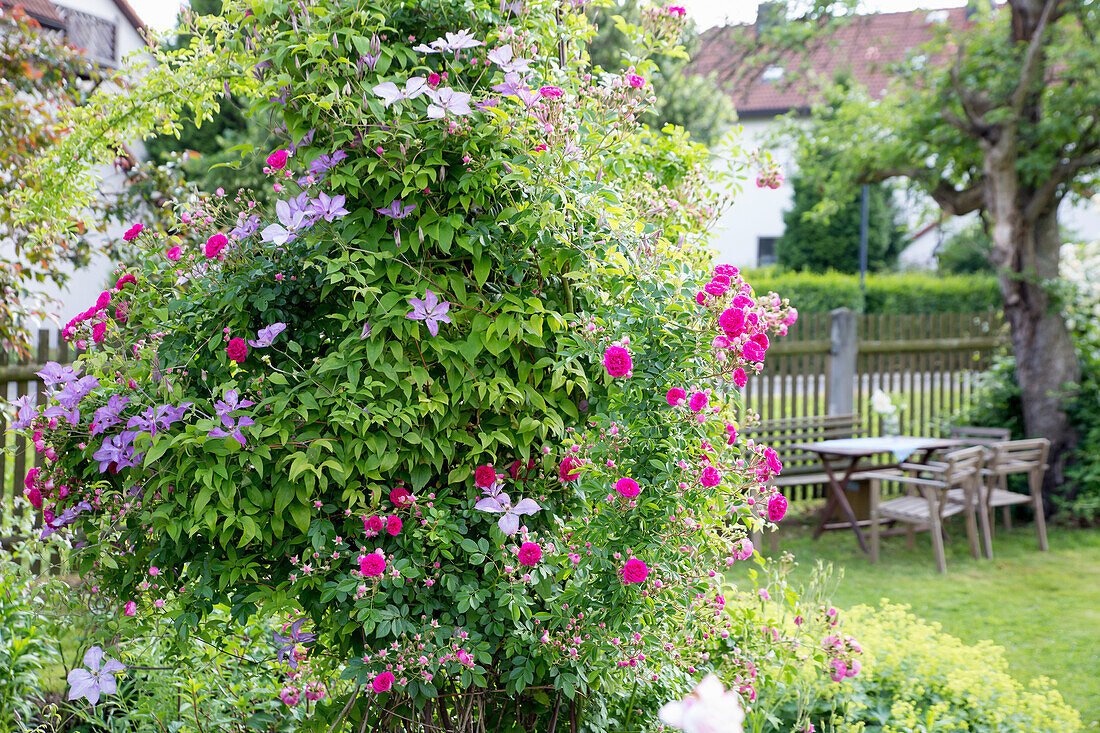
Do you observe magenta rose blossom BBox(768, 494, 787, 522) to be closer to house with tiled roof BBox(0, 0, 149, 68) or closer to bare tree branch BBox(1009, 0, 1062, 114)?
bare tree branch BBox(1009, 0, 1062, 114)

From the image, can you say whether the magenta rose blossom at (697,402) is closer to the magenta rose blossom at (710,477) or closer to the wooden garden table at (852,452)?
the magenta rose blossom at (710,477)

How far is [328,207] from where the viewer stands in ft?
6.07

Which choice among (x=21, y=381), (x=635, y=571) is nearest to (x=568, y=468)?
(x=635, y=571)

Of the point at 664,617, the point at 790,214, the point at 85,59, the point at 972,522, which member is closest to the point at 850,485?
the point at 972,522

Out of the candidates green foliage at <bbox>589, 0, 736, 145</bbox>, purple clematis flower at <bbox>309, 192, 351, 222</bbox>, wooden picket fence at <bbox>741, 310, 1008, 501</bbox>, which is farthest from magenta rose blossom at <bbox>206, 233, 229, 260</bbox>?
green foliage at <bbox>589, 0, 736, 145</bbox>

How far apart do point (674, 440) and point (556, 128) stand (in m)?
0.79

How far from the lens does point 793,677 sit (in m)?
2.80

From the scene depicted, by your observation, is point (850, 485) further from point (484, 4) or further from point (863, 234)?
point (863, 234)

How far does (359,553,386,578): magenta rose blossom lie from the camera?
1821 millimetres

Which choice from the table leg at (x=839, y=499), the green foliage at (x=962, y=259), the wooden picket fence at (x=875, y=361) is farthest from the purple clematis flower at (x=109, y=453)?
the green foliage at (x=962, y=259)

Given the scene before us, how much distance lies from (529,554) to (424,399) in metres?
0.42

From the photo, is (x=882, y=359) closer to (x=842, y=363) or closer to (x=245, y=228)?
(x=842, y=363)

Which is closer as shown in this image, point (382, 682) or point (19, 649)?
point (382, 682)

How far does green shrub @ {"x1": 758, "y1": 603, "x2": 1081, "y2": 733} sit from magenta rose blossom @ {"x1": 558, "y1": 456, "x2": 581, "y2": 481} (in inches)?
49.4
